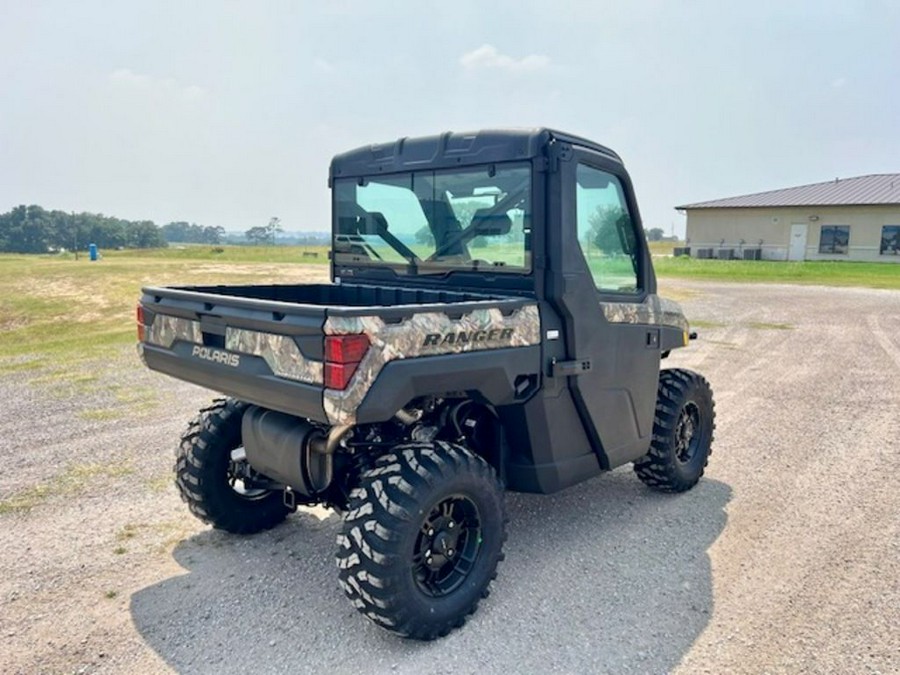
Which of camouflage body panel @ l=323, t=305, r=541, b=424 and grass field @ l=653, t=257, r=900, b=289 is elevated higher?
camouflage body panel @ l=323, t=305, r=541, b=424

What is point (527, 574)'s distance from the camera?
3.74 m

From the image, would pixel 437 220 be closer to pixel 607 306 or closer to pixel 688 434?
pixel 607 306

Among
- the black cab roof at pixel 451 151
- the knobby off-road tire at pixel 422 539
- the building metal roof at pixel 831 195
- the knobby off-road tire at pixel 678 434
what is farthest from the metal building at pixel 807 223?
the knobby off-road tire at pixel 422 539

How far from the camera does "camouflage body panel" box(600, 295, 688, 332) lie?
4.13m

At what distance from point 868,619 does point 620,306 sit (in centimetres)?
208

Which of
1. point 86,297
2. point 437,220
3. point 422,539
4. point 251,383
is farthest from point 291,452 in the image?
point 86,297

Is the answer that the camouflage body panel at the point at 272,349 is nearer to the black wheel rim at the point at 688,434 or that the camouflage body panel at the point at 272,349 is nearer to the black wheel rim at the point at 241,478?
the black wheel rim at the point at 241,478

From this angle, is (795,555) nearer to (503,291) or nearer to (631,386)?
(631,386)

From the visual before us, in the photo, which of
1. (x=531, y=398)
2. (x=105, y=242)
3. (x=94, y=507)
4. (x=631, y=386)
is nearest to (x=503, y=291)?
(x=531, y=398)

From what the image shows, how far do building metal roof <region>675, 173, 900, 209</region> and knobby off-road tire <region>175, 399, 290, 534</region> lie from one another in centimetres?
4029

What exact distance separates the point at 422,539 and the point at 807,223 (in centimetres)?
4158

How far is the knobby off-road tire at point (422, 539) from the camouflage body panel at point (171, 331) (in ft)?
3.94

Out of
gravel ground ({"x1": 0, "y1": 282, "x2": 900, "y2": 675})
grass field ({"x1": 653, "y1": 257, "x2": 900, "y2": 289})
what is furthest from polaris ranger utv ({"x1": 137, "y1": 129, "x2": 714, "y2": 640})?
grass field ({"x1": 653, "y1": 257, "x2": 900, "y2": 289})

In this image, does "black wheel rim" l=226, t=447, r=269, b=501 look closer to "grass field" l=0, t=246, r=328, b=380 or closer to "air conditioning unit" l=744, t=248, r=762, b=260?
"grass field" l=0, t=246, r=328, b=380
